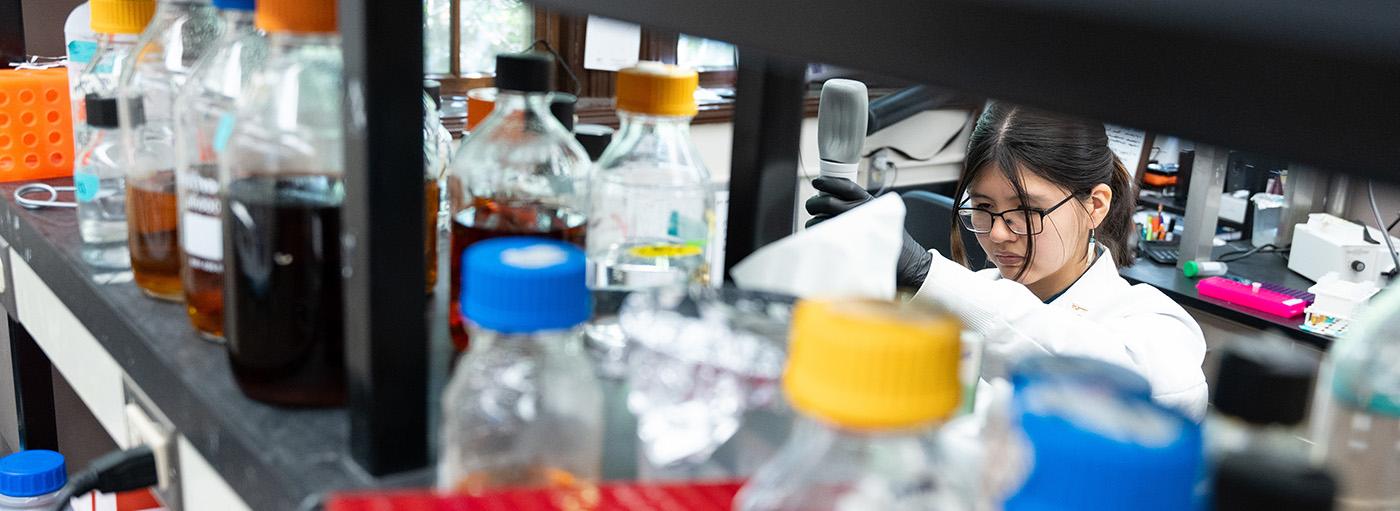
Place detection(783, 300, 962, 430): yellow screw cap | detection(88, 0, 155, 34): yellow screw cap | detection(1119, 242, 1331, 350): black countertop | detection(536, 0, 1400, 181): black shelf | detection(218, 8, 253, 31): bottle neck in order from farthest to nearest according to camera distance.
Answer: detection(1119, 242, 1331, 350): black countertop < detection(88, 0, 155, 34): yellow screw cap < detection(218, 8, 253, 31): bottle neck < detection(783, 300, 962, 430): yellow screw cap < detection(536, 0, 1400, 181): black shelf

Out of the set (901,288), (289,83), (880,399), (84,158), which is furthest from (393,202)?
Result: (901,288)

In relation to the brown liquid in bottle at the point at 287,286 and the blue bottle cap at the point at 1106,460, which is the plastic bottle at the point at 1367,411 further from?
the brown liquid in bottle at the point at 287,286

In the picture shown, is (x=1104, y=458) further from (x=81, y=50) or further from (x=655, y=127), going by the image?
(x=81, y=50)

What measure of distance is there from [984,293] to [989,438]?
4.67 ft

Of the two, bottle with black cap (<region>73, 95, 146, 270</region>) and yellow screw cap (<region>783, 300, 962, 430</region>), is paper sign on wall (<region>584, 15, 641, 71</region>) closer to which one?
bottle with black cap (<region>73, 95, 146, 270</region>)

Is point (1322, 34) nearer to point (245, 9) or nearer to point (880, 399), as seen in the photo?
point (880, 399)

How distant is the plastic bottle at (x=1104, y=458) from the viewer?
32 cm

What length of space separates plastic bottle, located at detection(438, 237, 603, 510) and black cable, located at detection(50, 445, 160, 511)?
1.31ft

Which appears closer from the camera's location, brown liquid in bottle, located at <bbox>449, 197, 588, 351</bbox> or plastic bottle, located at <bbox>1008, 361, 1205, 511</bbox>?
plastic bottle, located at <bbox>1008, 361, 1205, 511</bbox>

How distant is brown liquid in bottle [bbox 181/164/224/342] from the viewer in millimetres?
728

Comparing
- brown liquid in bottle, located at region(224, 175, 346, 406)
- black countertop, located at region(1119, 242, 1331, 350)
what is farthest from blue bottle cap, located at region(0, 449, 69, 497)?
black countertop, located at region(1119, 242, 1331, 350)

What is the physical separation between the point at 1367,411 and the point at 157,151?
0.93m

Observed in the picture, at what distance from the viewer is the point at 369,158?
532 mm

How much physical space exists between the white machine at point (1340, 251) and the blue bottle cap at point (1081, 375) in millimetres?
2894
